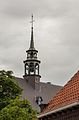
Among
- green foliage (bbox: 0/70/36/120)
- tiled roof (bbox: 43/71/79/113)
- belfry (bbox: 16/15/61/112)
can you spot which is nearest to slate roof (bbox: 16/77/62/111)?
belfry (bbox: 16/15/61/112)

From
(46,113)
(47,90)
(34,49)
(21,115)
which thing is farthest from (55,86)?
(46,113)

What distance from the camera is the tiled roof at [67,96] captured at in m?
19.4

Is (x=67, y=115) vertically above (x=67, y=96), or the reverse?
(x=67, y=96)

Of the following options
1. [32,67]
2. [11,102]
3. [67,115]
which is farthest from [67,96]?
[32,67]

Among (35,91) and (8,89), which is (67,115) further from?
(35,91)

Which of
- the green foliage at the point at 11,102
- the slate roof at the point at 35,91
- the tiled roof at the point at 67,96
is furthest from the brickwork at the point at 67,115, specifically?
the slate roof at the point at 35,91

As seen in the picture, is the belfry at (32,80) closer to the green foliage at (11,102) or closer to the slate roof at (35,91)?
the slate roof at (35,91)

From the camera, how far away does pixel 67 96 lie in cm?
2048

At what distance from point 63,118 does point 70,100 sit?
79 cm

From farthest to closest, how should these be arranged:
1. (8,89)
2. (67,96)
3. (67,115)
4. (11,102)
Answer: (8,89), (11,102), (67,96), (67,115)

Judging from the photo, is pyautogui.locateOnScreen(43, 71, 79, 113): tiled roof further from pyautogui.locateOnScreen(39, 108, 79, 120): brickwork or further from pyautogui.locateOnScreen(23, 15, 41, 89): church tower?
pyautogui.locateOnScreen(23, 15, 41, 89): church tower

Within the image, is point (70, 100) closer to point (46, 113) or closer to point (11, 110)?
point (46, 113)

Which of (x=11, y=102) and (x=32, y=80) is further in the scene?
(x=32, y=80)

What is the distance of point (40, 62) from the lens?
100 metres
